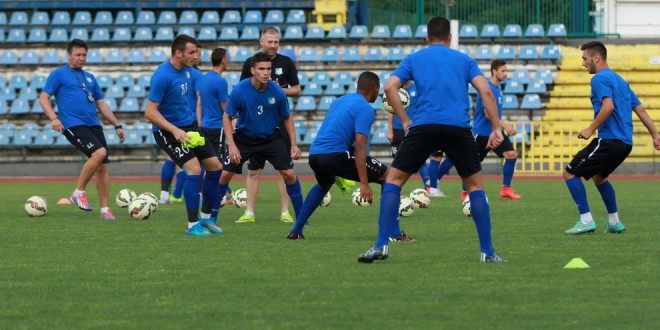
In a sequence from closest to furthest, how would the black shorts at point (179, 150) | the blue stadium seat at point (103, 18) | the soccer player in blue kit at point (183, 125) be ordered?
1. the soccer player in blue kit at point (183, 125)
2. the black shorts at point (179, 150)
3. the blue stadium seat at point (103, 18)

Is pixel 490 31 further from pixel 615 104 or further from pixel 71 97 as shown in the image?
pixel 615 104

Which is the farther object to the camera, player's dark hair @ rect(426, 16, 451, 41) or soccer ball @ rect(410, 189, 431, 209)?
soccer ball @ rect(410, 189, 431, 209)

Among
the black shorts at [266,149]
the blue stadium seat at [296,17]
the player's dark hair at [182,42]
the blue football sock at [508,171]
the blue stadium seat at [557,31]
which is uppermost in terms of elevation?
the player's dark hair at [182,42]

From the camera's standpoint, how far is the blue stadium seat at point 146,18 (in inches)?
1378

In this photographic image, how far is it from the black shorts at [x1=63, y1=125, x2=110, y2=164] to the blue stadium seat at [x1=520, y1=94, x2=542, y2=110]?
17625 millimetres

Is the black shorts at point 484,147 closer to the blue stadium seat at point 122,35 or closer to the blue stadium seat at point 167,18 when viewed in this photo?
the blue stadium seat at point 122,35

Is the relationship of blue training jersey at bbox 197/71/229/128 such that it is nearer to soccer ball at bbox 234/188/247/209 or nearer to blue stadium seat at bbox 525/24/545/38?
soccer ball at bbox 234/188/247/209

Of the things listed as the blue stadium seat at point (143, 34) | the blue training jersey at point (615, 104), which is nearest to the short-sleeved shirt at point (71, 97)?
the blue training jersey at point (615, 104)

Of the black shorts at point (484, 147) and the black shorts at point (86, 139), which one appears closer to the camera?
the black shorts at point (86, 139)

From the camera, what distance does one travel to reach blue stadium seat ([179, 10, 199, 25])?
34906mm

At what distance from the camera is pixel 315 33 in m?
33.6

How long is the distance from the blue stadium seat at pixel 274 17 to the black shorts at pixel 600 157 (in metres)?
23.2

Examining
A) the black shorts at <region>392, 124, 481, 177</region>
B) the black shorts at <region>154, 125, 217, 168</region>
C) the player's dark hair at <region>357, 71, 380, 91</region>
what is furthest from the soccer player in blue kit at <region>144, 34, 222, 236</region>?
the black shorts at <region>392, 124, 481, 177</region>

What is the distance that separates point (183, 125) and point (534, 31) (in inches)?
877
